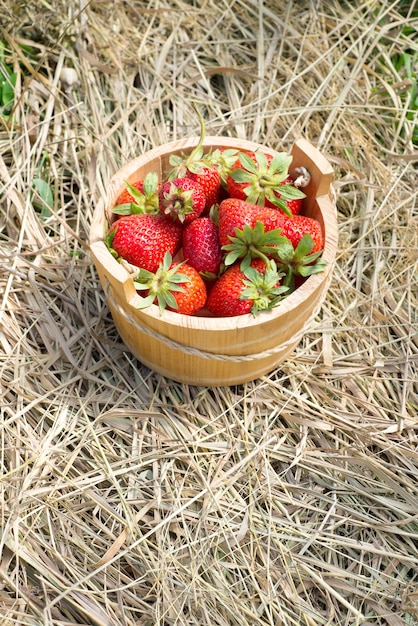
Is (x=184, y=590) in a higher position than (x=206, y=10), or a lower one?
lower

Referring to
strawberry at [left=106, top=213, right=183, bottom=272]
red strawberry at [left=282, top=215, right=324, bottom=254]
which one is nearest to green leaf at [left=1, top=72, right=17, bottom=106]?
strawberry at [left=106, top=213, right=183, bottom=272]

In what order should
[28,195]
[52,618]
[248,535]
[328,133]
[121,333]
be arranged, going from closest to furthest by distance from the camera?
[52,618] < [248,535] < [121,333] < [28,195] < [328,133]

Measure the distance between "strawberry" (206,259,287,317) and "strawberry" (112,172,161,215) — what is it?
0.85 feet

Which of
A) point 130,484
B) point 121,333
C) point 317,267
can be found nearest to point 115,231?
point 121,333

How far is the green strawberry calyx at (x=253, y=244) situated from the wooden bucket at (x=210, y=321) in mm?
106

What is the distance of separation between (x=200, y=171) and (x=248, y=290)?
316 millimetres

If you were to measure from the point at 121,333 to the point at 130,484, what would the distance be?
0.36 m

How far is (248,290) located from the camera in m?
1.43

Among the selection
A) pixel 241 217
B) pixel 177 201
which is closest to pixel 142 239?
pixel 177 201

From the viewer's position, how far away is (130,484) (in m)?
1.55

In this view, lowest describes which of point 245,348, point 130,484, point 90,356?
point 130,484

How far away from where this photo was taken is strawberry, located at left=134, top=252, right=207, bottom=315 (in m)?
1.42

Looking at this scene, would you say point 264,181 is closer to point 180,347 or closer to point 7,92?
point 180,347

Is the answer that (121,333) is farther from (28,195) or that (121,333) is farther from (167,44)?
(167,44)
